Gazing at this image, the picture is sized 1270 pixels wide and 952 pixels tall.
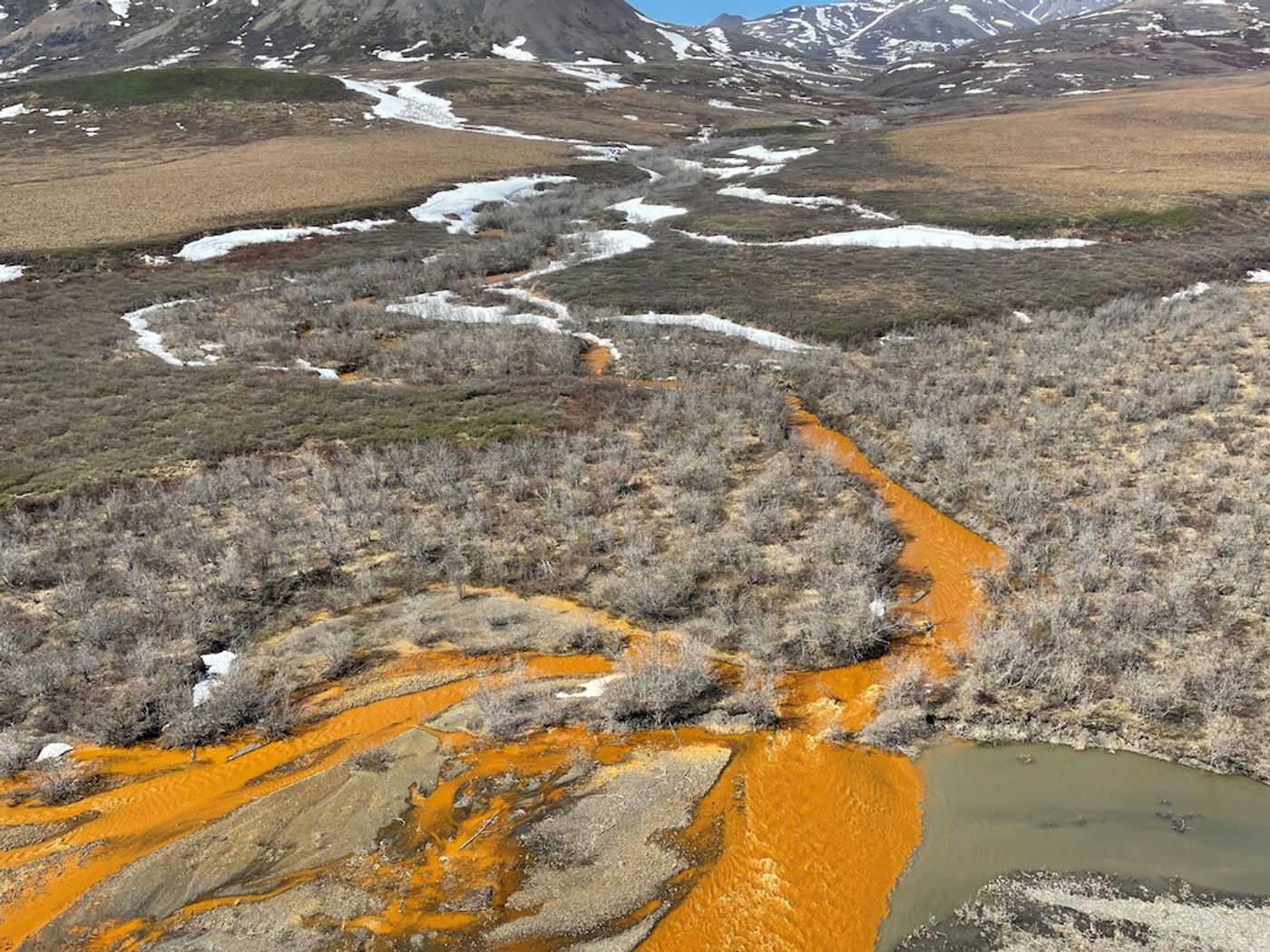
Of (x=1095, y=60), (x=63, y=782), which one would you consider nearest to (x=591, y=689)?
(x=63, y=782)

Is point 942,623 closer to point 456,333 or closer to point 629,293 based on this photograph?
point 456,333

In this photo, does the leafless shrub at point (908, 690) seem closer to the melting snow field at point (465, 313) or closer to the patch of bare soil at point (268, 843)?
the patch of bare soil at point (268, 843)

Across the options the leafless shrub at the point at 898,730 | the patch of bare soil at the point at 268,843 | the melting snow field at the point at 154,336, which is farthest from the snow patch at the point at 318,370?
the leafless shrub at the point at 898,730

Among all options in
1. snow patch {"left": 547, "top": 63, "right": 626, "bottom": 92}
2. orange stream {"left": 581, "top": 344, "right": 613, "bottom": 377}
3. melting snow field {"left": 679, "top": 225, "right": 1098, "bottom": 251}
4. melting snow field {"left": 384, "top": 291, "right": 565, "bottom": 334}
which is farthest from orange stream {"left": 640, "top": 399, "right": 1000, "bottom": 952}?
snow patch {"left": 547, "top": 63, "right": 626, "bottom": 92}

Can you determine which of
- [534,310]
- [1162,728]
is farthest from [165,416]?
[1162,728]

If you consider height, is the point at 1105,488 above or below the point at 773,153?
below

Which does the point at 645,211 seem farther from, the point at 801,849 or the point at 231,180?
the point at 801,849
